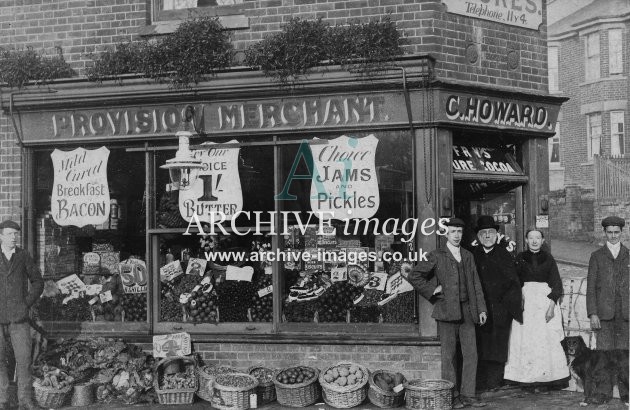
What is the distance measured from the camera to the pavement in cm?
760

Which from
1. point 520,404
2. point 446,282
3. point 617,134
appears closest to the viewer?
point 446,282

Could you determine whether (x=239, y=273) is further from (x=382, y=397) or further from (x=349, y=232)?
(x=382, y=397)

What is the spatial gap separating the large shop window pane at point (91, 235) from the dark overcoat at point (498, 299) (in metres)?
4.03

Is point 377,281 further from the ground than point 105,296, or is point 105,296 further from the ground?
point 377,281

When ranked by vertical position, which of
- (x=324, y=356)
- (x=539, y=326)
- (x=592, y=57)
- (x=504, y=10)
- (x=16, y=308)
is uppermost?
(x=592, y=57)

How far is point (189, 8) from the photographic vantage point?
9.04 metres

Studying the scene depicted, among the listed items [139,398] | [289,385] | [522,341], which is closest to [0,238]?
[139,398]

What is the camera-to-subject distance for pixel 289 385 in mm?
7617

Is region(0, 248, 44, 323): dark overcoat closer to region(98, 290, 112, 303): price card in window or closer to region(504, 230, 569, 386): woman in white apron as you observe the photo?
region(98, 290, 112, 303): price card in window

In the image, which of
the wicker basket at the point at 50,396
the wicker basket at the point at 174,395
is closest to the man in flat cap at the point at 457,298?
the wicker basket at the point at 174,395

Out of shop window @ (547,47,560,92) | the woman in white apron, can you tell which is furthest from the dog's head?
shop window @ (547,47,560,92)

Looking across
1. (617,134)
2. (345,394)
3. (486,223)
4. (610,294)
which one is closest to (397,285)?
(486,223)

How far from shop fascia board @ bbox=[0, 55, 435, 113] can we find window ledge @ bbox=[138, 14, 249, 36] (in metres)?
0.60

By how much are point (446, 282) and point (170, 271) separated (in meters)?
3.40
